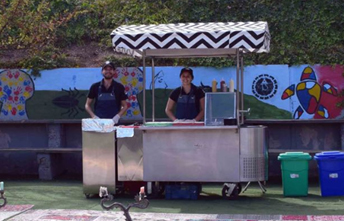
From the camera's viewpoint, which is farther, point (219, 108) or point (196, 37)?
point (219, 108)

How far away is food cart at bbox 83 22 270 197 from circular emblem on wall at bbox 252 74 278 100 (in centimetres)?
328

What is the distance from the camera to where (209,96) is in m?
11.1

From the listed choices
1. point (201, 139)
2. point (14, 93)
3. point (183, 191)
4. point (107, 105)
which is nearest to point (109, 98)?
point (107, 105)

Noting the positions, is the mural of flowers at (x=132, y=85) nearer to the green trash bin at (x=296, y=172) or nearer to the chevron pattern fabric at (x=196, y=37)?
the chevron pattern fabric at (x=196, y=37)

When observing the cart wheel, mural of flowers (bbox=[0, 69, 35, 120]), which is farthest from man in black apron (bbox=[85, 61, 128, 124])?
mural of flowers (bbox=[0, 69, 35, 120])

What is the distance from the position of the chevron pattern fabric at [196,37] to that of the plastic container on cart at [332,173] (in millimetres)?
2025

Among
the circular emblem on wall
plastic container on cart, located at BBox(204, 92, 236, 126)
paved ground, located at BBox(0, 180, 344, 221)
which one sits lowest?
paved ground, located at BBox(0, 180, 344, 221)

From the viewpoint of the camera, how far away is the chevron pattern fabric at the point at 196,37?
1046cm

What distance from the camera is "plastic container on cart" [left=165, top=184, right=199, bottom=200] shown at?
36.4ft

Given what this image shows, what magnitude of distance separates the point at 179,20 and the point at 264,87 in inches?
134

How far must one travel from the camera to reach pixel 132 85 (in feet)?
49.0

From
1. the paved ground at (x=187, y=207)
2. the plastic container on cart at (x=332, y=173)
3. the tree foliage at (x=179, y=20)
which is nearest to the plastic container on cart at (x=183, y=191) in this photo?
the paved ground at (x=187, y=207)

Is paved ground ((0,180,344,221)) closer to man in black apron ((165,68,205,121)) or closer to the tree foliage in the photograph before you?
man in black apron ((165,68,205,121))

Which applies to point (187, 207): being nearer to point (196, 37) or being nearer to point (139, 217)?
point (139, 217)
